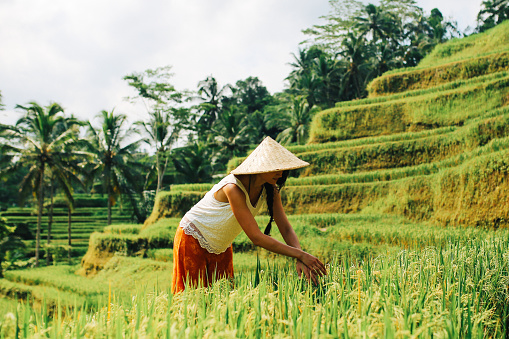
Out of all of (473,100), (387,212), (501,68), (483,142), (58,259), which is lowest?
(58,259)

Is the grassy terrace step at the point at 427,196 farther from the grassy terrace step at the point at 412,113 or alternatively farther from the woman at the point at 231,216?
the woman at the point at 231,216

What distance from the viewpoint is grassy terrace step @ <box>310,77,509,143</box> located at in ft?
33.3

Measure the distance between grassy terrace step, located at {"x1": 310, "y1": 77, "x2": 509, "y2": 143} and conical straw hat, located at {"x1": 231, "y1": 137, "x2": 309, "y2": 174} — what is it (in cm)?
910

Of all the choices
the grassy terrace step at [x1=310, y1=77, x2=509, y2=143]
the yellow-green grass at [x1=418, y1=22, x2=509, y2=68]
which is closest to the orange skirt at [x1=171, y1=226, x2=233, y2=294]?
the grassy terrace step at [x1=310, y1=77, x2=509, y2=143]

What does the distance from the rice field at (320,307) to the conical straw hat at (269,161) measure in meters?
0.46

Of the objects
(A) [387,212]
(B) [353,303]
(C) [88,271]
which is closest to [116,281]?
(C) [88,271]

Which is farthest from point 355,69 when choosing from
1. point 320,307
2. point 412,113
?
point 320,307

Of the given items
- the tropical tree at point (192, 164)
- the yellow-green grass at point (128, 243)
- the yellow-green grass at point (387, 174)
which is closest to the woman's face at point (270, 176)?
the yellow-green grass at point (387, 174)

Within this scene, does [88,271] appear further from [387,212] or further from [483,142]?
[483,142]

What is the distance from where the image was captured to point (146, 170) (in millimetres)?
24594

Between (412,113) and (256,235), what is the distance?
10.5 metres

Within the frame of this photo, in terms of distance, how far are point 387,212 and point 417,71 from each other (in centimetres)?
658

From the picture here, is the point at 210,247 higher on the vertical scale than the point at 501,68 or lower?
lower

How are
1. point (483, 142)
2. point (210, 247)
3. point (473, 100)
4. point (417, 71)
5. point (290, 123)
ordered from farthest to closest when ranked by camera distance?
point (290, 123) → point (417, 71) → point (473, 100) → point (483, 142) → point (210, 247)
